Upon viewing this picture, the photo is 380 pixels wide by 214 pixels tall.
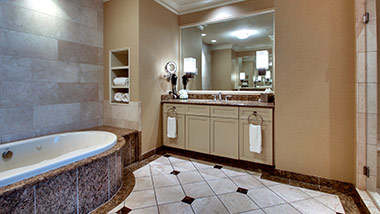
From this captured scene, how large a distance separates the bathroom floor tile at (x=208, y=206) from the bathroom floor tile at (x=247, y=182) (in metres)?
0.44

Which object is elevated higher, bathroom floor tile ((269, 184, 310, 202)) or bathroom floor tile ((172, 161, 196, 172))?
bathroom floor tile ((172, 161, 196, 172))

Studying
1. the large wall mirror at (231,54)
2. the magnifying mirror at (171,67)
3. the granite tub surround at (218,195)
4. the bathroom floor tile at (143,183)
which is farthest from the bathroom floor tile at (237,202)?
the magnifying mirror at (171,67)

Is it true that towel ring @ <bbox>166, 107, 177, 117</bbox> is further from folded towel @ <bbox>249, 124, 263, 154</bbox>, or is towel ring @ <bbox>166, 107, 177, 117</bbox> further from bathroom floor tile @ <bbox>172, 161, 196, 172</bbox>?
folded towel @ <bbox>249, 124, 263, 154</bbox>

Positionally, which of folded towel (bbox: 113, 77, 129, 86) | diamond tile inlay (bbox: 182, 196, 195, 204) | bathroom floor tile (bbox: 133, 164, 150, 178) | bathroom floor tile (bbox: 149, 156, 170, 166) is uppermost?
folded towel (bbox: 113, 77, 129, 86)

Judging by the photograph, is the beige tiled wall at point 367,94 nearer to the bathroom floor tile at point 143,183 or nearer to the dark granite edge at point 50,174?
the bathroom floor tile at point 143,183

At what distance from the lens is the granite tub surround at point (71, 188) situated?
4.23 ft

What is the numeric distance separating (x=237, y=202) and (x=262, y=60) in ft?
7.12

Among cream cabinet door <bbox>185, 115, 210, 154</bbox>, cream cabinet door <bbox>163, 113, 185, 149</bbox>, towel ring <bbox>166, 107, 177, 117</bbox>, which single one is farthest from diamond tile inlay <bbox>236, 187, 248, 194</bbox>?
towel ring <bbox>166, 107, 177, 117</bbox>

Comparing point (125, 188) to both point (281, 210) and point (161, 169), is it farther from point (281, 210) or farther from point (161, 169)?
point (281, 210)

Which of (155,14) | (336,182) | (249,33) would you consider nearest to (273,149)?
(336,182)

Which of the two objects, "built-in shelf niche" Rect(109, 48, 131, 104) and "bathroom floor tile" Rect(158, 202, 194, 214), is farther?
"built-in shelf niche" Rect(109, 48, 131, 104)

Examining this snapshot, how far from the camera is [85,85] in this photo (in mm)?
3018

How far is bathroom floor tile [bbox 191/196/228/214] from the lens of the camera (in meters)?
1.76

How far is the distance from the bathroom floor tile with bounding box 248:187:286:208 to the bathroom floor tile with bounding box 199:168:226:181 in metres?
0.48
